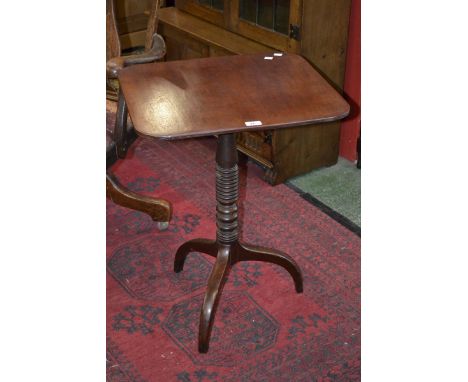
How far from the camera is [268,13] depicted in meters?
3.06

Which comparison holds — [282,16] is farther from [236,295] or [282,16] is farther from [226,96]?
[236,295]

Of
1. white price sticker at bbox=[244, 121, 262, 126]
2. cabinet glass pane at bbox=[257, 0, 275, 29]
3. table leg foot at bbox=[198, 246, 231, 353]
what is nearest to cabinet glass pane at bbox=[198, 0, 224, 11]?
cabinet glass pane at bbox=[257, 0, 275, 29]

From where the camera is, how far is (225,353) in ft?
7.24

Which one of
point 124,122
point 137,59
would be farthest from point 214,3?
point 124,122

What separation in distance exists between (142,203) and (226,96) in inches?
38.9

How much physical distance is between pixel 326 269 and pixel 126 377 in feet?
2.97

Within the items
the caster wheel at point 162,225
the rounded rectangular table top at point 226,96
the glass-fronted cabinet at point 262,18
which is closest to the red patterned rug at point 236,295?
the caster wheel at point 162,225

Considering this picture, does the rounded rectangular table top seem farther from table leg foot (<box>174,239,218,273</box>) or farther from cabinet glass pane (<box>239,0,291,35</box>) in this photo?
cabinet glass pane (<box>239,0,291,35</box>)

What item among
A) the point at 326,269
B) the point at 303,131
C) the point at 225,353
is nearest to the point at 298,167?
the point at 303,131

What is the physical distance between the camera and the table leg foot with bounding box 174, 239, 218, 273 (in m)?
2.45

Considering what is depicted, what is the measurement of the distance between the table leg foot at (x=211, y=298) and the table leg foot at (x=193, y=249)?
88 millimetres

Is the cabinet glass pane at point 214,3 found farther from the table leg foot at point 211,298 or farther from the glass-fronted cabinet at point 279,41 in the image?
the table leg foot at point 211,298

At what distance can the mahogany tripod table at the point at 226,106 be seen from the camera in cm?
183

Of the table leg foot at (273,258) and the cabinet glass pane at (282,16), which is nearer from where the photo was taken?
the table leg foot at (273,258)
